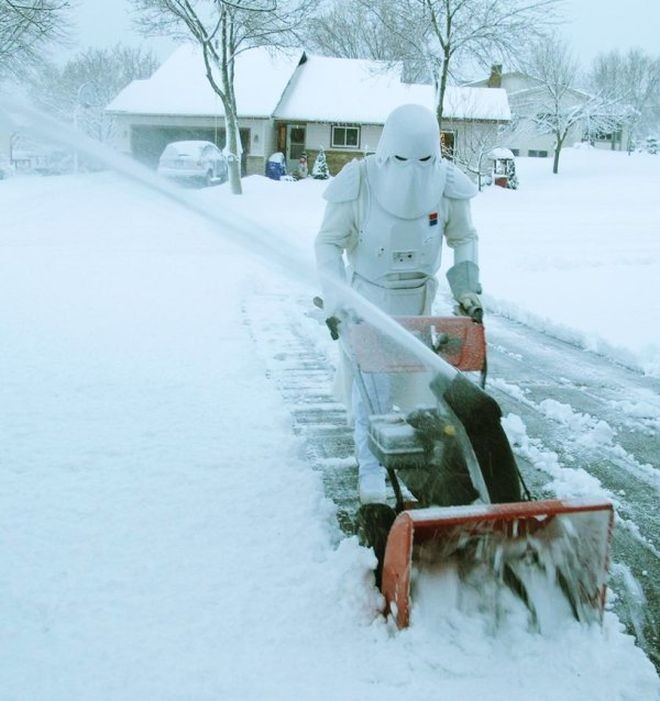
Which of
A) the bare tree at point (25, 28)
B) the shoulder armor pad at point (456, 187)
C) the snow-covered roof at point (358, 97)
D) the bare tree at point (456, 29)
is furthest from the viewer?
the snow-covered roof at point (358, 97)

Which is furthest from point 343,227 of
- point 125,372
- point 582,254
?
point 582,254

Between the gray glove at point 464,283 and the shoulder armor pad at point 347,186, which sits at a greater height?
the shoulder armor pad at point 347,186

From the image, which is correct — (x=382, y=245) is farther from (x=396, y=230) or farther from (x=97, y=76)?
(x=97, y=76)

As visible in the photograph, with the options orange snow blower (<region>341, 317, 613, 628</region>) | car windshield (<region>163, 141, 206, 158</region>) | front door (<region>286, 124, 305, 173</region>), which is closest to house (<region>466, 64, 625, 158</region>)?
front door (<region>286, 124, 305, 173</region>)

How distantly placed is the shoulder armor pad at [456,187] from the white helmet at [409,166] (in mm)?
56

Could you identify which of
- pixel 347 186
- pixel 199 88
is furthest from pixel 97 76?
pixel 347 186

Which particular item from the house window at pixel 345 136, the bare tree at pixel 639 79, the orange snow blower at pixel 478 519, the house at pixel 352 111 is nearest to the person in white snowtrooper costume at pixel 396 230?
the orange snow blower at pixel 478 519

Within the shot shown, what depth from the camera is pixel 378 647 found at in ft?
8.68

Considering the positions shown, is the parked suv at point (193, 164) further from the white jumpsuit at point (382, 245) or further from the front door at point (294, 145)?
the white jumpsuit at point (382, 245)

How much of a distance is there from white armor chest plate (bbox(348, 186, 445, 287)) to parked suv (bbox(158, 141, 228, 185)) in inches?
817

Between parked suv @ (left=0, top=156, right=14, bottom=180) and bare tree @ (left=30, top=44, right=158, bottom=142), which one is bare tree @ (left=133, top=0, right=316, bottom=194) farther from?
bare tree @ (left=30, top=44, right=158, bottom=142)

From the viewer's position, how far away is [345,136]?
110 feet

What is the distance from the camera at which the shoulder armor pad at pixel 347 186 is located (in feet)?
12.1

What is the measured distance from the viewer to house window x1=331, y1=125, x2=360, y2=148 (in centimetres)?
3319
